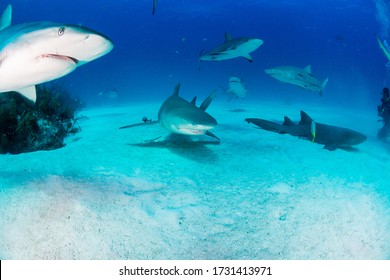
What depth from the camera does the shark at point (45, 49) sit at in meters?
1.98

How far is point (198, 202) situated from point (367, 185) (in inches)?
121

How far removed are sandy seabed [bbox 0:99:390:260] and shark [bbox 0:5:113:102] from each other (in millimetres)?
1380

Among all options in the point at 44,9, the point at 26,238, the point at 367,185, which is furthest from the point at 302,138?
the point at 44,9

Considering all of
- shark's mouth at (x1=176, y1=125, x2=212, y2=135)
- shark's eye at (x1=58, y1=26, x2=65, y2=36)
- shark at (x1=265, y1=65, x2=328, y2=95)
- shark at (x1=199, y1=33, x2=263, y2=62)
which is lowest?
shark's mouth at (x1=176, y1=125, x2=212, y2=135)

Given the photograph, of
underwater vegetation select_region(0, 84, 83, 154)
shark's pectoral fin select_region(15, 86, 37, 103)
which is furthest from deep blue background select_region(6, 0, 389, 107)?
shark's pectoral fin select_region(15, 86, 37, 103)

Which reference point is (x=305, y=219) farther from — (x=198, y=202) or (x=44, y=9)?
(x=44, y=9)

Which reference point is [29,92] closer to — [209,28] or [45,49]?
[45,49]

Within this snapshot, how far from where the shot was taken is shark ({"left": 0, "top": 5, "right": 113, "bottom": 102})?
198cm

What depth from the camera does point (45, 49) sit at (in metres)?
2.04

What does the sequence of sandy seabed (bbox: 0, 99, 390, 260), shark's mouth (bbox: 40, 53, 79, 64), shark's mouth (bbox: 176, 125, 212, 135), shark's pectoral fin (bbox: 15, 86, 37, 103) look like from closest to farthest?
shark's mouth (bbox: 40, 53, 79, 64) → sandy seabed (bbox: 0, 99, 390, 260) → shark's pectoral fin (bbox: 15, 86, 37, 103) → shark's mouth (bbox: 176, 125, 212, 135)

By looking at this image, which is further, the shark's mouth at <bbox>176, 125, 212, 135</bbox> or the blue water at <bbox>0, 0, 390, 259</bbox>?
the shark's mouth at <bbox>176, 125, 212, 135</bbox>

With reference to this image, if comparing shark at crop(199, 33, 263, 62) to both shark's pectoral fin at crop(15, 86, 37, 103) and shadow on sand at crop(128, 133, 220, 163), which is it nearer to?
shadow on sand at crop(128, 133, 220, 163)

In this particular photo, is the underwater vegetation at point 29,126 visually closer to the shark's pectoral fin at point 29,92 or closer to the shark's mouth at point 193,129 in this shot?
the shark's pectoral fin at point 29,92
